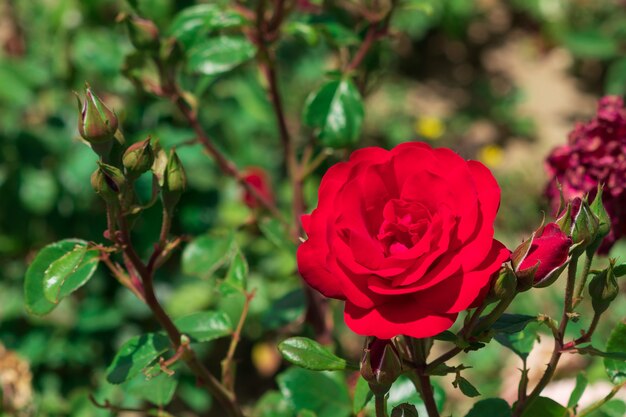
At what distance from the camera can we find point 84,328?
1934mm

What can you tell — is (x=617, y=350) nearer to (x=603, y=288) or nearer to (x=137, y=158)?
(x=603, y=288)

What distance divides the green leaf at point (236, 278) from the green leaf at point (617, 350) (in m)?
0.46

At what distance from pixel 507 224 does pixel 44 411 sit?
1.49 m

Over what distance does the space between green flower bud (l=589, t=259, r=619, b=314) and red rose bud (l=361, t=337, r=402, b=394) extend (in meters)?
0.20

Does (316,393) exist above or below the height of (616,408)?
below

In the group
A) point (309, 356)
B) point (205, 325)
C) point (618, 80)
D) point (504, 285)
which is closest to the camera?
point (504, 285)

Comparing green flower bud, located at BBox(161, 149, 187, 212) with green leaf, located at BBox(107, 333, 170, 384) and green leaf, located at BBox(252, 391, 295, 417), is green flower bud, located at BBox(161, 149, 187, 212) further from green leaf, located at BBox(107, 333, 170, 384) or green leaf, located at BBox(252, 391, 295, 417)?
green leaf, located at BBox(252, 391, 295, 417)

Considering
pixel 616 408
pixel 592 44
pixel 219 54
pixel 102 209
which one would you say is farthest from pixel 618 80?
pixel 616 408

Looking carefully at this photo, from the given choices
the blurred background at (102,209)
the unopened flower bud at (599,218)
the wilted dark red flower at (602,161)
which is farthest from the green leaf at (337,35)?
the unopened flower bud at (599,218)

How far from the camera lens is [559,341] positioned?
2.80 ft

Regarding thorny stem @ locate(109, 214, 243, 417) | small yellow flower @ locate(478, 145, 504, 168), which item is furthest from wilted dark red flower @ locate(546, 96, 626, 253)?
small yellow flower @ locate(478, 145, 504, 168)

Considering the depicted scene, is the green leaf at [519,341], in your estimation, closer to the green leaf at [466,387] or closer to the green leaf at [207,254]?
the green leaf at [466,387]

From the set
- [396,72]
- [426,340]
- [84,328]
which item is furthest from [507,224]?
[426,340]

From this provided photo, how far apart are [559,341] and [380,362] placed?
0.20 m
